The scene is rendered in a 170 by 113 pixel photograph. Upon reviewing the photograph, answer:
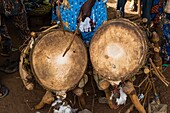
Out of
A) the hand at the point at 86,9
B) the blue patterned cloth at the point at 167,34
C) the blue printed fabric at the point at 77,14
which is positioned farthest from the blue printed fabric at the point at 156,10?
the hand at the point at 86,9

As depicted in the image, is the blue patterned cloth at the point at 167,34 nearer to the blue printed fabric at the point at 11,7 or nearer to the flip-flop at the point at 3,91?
the blue printed fabric at the point at 11,7

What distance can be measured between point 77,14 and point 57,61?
1.71 feet

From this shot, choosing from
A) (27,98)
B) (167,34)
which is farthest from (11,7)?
(167,34)

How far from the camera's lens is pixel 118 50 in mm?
2758

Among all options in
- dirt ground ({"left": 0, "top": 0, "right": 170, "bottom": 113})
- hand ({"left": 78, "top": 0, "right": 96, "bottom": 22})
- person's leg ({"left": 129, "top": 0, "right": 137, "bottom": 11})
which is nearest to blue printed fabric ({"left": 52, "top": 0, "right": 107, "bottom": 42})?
hand ({"left": 78, "top": 0, "right": 96, "bottom": 22})

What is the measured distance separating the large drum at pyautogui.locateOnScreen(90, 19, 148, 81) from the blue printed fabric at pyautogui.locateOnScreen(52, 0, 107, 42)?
0.85ft

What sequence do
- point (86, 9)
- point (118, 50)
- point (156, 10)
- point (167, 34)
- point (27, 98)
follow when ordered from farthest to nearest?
1. point (156, 10)
2. point (167, 34)
3. point (27, 98)
4. point (86, 9)
5. point (118, 50)

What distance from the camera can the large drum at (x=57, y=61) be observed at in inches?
113

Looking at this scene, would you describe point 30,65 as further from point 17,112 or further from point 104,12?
point 104,12

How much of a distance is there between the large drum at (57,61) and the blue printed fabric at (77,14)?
0.26 meters

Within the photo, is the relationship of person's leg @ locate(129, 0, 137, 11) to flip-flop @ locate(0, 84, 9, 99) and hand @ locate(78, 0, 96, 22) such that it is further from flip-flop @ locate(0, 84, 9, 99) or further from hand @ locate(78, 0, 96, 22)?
flip-flop @ locate(0, 84, 9, 99)

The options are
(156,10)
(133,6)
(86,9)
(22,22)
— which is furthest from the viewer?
(133,6)

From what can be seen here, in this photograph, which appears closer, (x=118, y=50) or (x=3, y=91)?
(x=118, y=50)

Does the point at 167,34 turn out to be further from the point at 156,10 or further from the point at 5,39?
the point at 5,39
